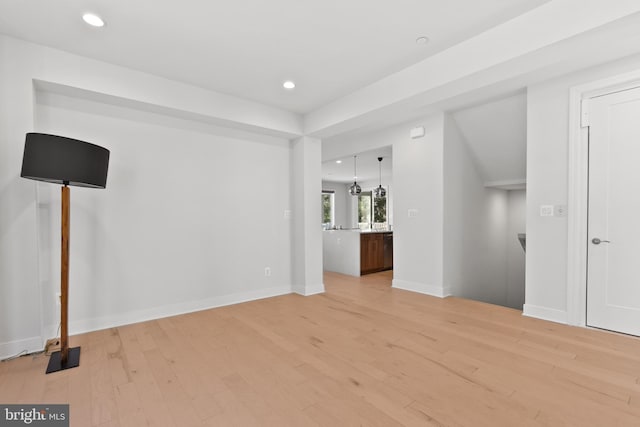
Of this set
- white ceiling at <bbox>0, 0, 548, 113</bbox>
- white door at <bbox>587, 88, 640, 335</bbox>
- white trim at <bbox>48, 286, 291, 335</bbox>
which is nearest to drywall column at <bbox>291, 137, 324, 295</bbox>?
white trim at <bbox>48, 286, 291, 335</bbox>

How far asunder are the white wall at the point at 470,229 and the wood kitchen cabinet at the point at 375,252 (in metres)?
1.99

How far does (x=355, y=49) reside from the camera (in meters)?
2.95

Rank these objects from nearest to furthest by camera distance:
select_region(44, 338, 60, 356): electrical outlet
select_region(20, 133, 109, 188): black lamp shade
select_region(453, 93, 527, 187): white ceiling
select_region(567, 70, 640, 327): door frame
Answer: select_region(20, 133, 109, 188): black lamp shade
select_region(44, 338, 60, 356): electrical outlet
select_region(567, 70, 640, 327): door frame
select_region(453, 93, 527, 187): white ceiling

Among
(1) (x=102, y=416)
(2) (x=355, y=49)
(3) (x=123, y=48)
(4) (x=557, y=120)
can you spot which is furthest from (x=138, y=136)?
(4) (x=557, y=120)

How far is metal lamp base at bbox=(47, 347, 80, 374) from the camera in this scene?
2.42 meters

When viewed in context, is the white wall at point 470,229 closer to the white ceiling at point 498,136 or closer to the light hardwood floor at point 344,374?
the white ceiling at point 498,136

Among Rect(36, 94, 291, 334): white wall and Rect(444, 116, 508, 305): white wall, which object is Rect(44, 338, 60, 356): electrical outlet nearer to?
Rect(36, 94, 291, 334): white wall

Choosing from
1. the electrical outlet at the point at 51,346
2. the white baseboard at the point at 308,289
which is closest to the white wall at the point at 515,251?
the white baseboard at the point at 308,289

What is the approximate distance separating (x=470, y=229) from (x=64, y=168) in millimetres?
5205

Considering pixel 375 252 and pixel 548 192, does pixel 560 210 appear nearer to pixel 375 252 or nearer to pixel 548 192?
pixel 548 192

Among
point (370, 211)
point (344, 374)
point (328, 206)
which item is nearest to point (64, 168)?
point (344, 374)

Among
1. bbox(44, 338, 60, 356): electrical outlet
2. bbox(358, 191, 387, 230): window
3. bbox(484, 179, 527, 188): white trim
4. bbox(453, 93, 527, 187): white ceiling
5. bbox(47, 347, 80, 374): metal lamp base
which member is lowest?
bbox(44, 338, 60, 356): electrical outlet

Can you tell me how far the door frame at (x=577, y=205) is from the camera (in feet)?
10.4

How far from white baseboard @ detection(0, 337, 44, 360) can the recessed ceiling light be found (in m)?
2.75
